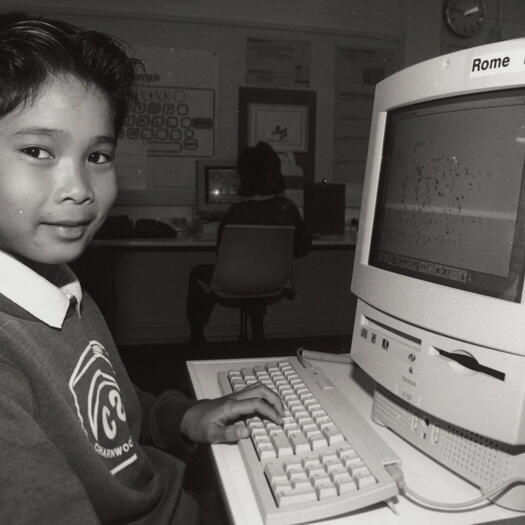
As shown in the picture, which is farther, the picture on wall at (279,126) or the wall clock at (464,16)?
the wall clock at (464,16)

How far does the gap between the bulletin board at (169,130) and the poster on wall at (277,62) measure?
9.7 inches

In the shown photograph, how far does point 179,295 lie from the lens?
3.51 meters

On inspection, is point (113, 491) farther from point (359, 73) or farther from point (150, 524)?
point (359, 73)

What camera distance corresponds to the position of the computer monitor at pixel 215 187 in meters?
3.25

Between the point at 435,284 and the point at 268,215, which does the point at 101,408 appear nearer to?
the point at 435,284

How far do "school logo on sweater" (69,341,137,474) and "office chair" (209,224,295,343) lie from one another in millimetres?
1736

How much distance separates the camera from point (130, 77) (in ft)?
2.74

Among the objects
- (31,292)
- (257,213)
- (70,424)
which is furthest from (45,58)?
(257,213)

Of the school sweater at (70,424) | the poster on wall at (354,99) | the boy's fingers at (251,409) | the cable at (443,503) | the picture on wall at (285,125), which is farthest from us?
the poster on wall at (354,99)

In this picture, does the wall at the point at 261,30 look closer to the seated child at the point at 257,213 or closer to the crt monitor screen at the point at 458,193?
the seated child at the point at 257,213

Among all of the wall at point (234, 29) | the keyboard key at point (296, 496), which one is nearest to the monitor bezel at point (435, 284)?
the keyboard key at point (296, 496)

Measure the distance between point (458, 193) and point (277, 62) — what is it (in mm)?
3080

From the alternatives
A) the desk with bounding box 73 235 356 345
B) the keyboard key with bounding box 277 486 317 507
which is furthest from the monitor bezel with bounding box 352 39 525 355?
the desk with bounding box 73 235 356 345

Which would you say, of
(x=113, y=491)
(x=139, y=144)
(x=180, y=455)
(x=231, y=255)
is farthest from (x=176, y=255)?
(x=113, y=491)
